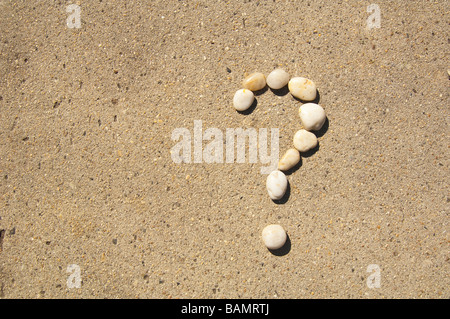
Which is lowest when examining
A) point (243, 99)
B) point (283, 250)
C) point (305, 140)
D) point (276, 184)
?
point (283, 250)

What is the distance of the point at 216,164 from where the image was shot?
1097 mm

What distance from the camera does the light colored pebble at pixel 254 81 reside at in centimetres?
108

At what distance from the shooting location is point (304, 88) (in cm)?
107

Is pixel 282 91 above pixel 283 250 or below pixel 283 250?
above

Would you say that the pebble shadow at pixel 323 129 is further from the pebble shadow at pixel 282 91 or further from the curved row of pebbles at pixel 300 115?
the pebble shadow at pixel 282 91

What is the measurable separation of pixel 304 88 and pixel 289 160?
9.4 inches

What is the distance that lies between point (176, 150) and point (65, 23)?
597mm

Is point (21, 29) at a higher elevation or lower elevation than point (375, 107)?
higher

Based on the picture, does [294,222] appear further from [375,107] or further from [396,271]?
[375,107]

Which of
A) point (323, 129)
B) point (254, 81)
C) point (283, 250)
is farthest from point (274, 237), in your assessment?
point (254, 81)

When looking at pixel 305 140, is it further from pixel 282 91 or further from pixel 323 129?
pixel 282 91

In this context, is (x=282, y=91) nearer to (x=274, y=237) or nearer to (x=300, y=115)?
(x=300, y=115)
